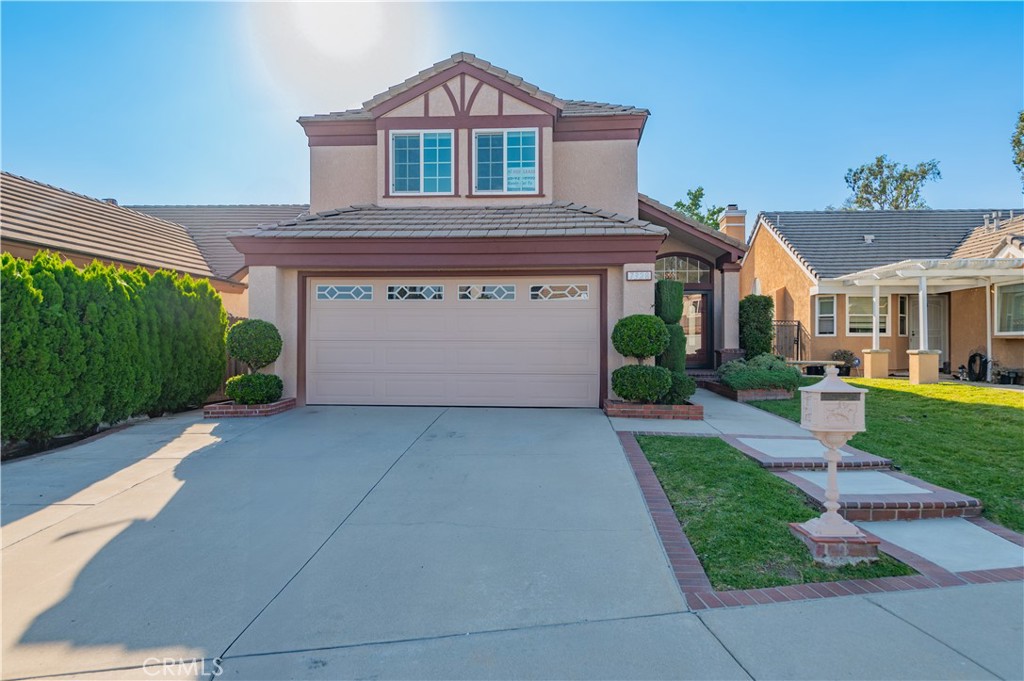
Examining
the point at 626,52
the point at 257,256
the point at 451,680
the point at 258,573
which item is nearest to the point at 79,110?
the point at 257,256

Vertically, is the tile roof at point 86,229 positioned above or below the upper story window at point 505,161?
below

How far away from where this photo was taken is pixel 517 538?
13.4 ft

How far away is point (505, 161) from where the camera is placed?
1126 centimetres

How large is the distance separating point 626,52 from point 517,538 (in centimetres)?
944

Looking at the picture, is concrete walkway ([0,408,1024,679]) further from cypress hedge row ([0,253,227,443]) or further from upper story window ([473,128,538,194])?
upper story window ([473,128,538,194])

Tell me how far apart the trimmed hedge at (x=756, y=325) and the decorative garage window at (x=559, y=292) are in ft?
20.4

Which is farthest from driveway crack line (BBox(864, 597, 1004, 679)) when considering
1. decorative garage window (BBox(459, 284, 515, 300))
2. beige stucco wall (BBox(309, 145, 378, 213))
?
beige stucco wall (BBox(309, 145, 378, 213))

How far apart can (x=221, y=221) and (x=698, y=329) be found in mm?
16645

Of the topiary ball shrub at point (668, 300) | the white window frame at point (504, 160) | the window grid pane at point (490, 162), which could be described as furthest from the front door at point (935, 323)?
Answer: the window grid pane at point (490, 162)

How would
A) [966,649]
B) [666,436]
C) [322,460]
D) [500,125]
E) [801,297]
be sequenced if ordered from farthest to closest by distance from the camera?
[801,297], [500,125], [666,436], [322,460], [966,649]

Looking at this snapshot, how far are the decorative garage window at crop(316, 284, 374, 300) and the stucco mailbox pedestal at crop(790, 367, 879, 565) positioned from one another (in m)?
7.99

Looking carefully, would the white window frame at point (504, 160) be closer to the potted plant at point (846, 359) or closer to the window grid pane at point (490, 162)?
the window grid pane at point (490, 162)

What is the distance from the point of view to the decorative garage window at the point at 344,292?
996 centimetres

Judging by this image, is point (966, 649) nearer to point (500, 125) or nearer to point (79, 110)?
point (500, 125)
